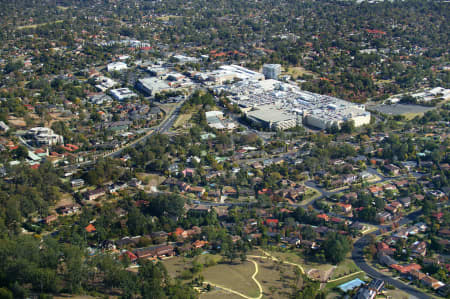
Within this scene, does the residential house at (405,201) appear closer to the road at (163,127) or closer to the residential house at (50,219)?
the road at (163,127)

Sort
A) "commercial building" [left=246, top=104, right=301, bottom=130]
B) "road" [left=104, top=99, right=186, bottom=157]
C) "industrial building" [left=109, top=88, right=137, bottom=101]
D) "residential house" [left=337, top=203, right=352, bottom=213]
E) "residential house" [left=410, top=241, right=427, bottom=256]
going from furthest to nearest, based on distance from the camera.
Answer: "industrial building" [left=109, top=88, right=137, bottom=101]
"commercial building" [left=246, top=104, right=301, bottom=130]
"road" [left=104, top=99, right=186, bottom=157]
"residential house" [left=337, top=203, right=352, bottom=213]
"residential house" [left=410, top=241, right=427, bottom=256]

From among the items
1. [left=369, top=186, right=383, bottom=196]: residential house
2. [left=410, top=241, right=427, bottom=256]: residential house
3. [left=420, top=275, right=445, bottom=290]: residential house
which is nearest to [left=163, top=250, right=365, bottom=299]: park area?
[left=420, top=275, right=445, bottom=290]: residential house

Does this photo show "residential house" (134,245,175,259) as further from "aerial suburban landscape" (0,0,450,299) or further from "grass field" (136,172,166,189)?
"grass field" (136,172,166,189)

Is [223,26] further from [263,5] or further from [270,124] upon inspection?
[270,124]

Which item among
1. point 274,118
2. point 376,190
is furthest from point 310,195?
point 274,118

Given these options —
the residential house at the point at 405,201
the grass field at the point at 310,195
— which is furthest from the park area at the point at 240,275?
the residential house at the point at 405,201

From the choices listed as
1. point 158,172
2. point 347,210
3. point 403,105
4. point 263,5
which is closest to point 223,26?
point 263,5
